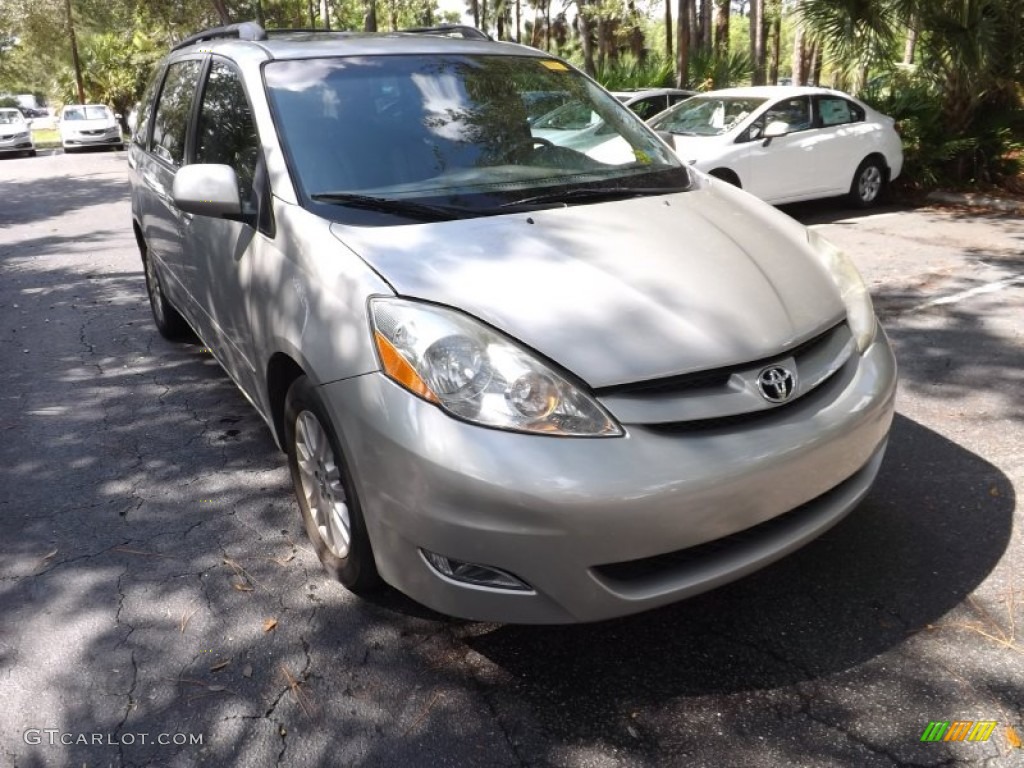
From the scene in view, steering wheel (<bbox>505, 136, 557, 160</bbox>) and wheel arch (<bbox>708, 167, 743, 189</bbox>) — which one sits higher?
steering wheel (<bbox>505, 136, 557, 160</bbox>)

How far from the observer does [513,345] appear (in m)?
2.28

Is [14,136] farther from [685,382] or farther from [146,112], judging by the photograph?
[685,382]

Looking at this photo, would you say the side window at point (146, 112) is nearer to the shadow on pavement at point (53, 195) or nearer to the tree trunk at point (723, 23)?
the shadow on pavement at point (53, 195)

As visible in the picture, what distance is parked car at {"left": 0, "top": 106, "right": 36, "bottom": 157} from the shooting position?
2653 centimetres

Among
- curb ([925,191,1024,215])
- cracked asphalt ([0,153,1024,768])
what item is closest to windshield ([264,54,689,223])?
cracked asphalt ([0,153,1024,768])

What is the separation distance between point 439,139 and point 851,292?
5.14 feet

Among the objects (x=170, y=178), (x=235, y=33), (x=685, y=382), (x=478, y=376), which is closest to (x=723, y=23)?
(x=235, y=33)

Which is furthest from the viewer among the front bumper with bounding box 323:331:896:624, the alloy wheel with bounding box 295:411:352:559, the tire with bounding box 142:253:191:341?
the tire with bounding box 142:253:191:341

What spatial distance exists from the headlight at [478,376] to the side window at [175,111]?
8.14ft

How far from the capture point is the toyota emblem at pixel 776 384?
7.64ft

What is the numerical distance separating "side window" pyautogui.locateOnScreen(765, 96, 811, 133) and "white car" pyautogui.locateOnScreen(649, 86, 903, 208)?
0.01 metres

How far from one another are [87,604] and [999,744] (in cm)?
277

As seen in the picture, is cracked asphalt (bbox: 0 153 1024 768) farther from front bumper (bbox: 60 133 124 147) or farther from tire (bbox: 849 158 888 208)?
front bumper (bbox: 60 133 124 147)
